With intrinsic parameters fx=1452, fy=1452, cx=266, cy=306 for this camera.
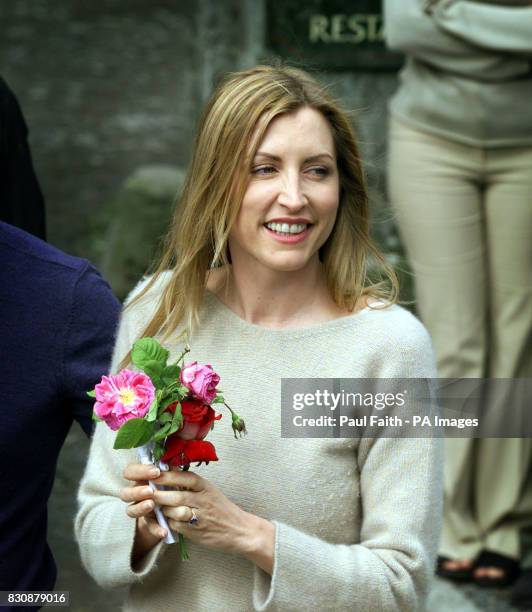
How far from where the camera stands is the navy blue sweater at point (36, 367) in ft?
8.89

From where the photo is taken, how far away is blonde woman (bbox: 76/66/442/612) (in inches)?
98.2

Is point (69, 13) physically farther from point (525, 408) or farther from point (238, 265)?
point (238, 265)

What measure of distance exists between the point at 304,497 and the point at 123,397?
0.41m

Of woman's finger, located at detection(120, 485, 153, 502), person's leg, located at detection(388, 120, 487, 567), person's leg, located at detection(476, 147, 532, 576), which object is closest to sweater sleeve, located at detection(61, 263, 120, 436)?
woman's finger, located at detection(120, 485, 153, 502)

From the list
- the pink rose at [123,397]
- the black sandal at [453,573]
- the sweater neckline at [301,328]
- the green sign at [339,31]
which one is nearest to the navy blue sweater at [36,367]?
the sweater neckline at [301,328]

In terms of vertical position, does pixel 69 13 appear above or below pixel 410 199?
above

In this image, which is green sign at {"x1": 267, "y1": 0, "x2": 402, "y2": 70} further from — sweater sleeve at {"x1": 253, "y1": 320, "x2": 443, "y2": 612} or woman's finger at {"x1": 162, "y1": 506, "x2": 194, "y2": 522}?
woman's finger at {"x1": 162, "y1": 506, "x2": 194, "y2": 522}

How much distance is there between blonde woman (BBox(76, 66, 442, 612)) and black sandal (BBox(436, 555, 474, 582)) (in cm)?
203

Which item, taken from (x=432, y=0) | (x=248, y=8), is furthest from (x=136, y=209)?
(x=432, y=0)

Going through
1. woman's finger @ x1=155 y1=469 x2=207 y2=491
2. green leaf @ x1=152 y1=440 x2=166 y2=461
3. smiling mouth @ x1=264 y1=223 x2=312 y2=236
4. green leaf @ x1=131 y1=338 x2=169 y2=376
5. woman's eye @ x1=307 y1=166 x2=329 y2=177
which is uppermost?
woman's eye @ x1=307 y1=166 x2=329 y2=177

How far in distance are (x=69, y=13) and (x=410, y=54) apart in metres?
4.08

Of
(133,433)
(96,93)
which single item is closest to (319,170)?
(133,433)

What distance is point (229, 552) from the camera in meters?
2.49

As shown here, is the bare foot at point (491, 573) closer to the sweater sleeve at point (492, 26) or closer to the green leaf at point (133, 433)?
the sweater sleeve at point (492, 26)
